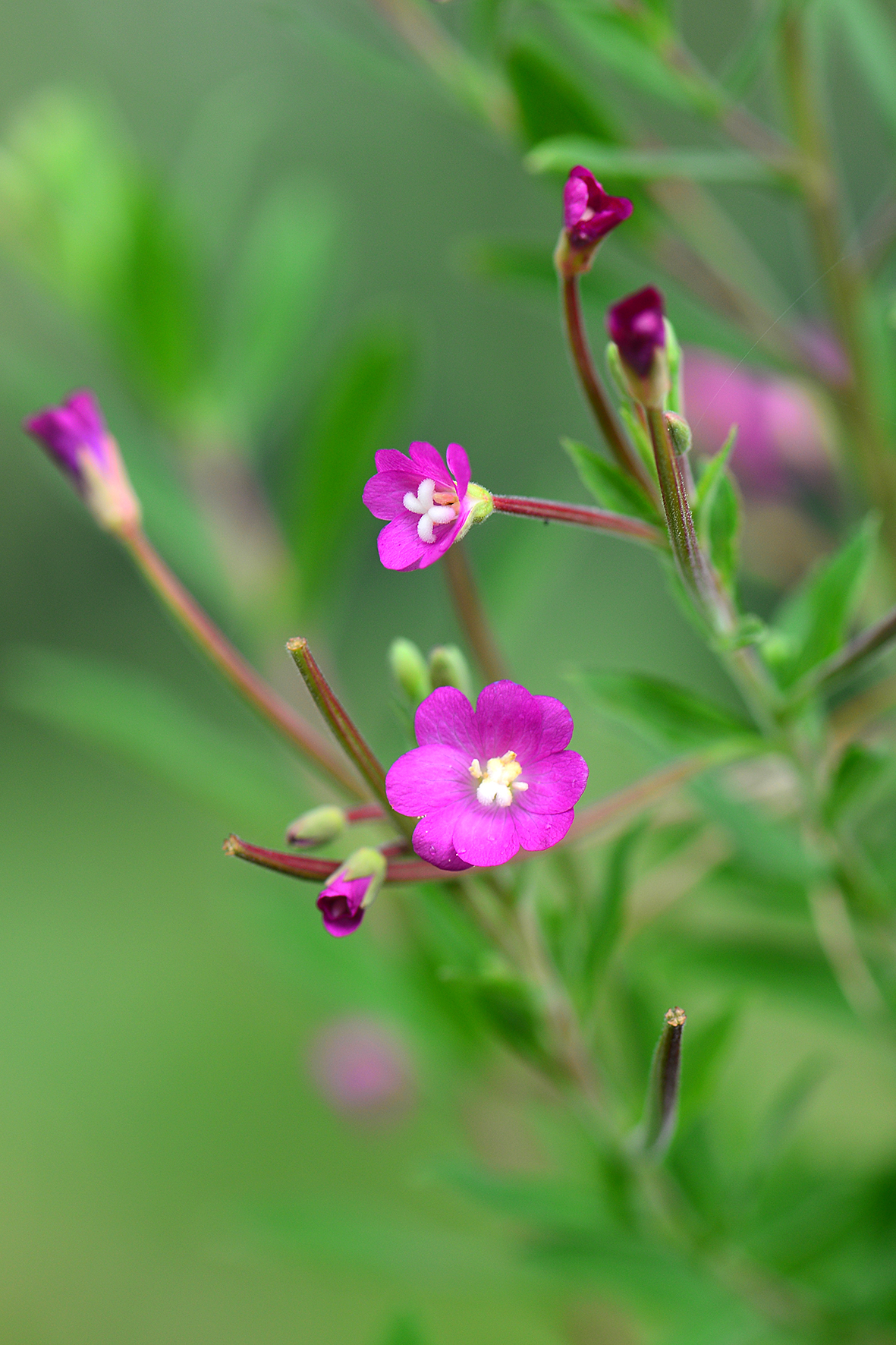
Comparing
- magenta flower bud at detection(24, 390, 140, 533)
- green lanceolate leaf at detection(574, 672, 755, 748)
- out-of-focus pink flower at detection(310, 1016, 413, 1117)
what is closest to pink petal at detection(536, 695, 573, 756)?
green lanceolate leaf at detection(574, 672, 755, 748)

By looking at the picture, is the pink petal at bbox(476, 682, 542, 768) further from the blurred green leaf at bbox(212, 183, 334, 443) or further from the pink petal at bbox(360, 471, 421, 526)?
the blurred green leaf at bbox(212, 183, 334, 443)

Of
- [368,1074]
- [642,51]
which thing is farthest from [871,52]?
[368,1074]

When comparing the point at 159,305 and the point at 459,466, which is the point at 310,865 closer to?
the point at 459,466

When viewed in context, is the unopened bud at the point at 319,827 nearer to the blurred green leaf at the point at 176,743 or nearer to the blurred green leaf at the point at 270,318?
the blurred green leaf at the point at 176,743

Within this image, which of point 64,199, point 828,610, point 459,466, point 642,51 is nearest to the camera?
point 459,466

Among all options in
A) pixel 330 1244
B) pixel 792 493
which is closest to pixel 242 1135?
pixel 330 1244

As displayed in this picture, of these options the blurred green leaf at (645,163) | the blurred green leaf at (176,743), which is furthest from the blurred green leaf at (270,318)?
the blurred green leaf at (645,163)
